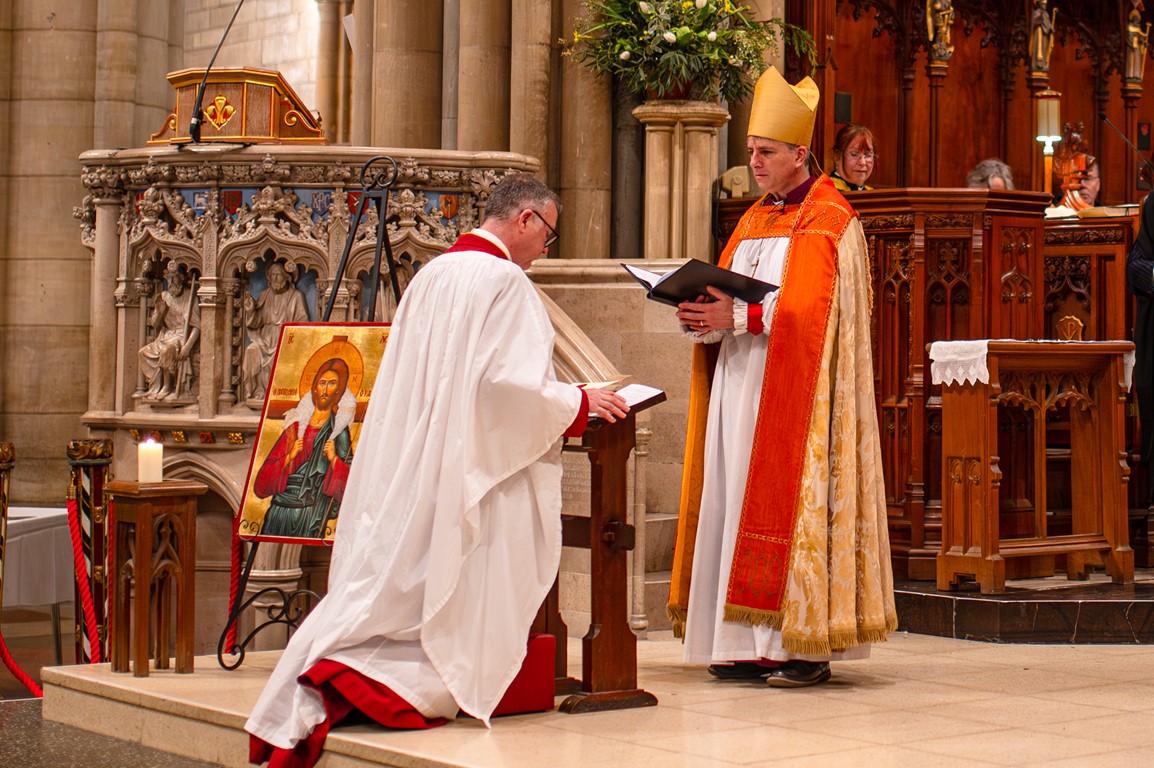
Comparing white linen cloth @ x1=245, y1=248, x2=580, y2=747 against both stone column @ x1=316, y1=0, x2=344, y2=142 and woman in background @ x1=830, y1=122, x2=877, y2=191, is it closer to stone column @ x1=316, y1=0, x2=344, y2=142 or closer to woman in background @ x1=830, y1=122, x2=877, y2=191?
woman in background @ x1=830, y1=122, x2=877, y2=191

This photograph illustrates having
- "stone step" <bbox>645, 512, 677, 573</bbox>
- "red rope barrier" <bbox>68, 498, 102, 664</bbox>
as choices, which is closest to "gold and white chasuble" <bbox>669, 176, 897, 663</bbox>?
"stone step" <bbox>645, 512, 677, 573</bbox>

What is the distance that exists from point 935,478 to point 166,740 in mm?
3644

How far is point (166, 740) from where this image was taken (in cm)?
494

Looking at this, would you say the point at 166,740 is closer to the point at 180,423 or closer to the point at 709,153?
the point at 180,423

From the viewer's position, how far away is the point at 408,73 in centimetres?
952

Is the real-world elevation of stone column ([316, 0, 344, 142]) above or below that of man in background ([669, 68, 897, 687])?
above

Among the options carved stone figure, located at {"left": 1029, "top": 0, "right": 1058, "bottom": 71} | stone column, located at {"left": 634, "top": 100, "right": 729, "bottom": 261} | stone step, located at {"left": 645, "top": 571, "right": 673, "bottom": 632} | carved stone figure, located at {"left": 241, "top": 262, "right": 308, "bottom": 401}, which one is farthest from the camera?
carved stone figure, located at {"left": 1029, "top": 0, "right": 1058, "bottom": 71}

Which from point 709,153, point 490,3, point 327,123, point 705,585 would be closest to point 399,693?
point 705,585

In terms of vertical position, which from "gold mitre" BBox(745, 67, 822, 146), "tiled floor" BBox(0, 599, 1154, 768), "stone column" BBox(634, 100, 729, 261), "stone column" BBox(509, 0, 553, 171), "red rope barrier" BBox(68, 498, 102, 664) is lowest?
"tiled floor" BBox(0, 599, 1154, 768)

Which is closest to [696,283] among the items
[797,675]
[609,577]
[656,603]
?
[609,577]

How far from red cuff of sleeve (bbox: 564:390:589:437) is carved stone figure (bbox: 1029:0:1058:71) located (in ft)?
24.8

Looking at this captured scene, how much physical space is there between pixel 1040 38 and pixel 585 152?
4.04 meters

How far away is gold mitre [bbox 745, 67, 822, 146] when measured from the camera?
529cm

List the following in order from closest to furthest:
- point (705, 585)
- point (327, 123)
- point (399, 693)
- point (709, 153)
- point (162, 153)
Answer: point (399, 693) → point (705, 585) → point (162, 153) → point (709, 153) → point (327, 123)
